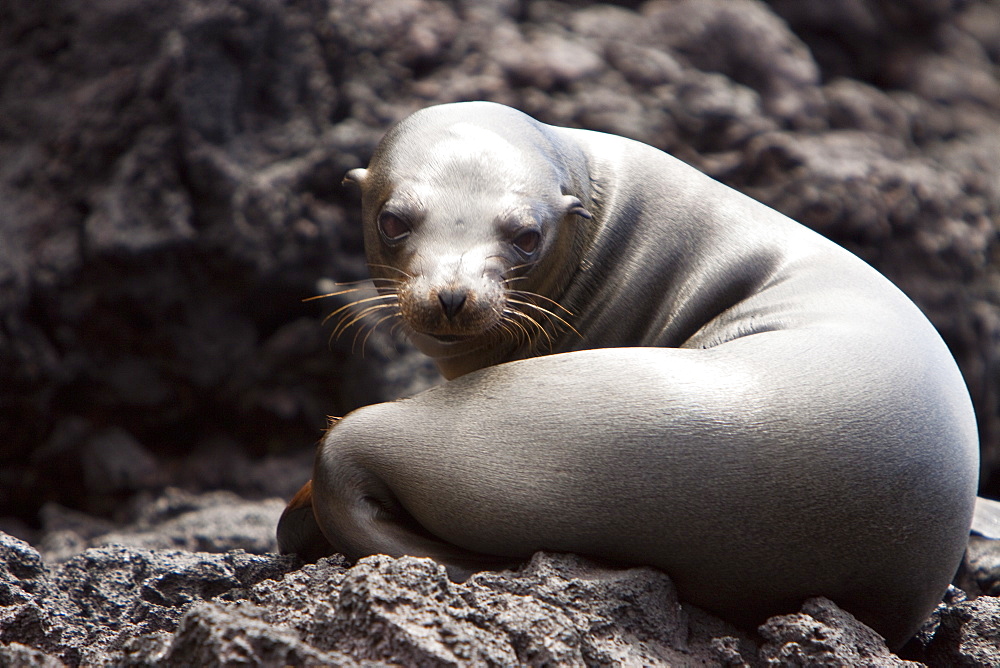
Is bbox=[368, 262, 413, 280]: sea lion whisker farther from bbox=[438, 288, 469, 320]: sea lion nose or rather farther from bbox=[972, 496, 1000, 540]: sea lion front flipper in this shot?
bbox=[972, 496, 1000, 540]: sea lion front flipper

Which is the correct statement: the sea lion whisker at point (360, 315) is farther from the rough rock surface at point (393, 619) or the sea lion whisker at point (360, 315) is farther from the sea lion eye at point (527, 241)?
the rough rock surface at point (393, 619)

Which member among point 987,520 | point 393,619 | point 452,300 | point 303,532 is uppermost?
point 452,300

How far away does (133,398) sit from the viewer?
5293 mm

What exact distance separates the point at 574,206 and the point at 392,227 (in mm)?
546

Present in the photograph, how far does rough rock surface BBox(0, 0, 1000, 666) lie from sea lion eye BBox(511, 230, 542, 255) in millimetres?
1993

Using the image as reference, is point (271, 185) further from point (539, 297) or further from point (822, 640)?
point (822, 640)

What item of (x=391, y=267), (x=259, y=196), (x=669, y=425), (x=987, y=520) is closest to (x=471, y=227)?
(x=391, y=267)

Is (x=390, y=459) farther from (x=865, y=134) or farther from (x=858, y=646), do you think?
(x=865, y=134)

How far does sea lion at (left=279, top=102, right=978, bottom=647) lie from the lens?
2.28m

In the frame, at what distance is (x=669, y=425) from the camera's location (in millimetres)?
2273

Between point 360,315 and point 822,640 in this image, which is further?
point 360,315

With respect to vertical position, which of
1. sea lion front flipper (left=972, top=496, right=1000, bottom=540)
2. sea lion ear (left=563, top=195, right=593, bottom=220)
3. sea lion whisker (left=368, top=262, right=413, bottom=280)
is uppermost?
sea lion ear (left=563, top=195, right=593, bottom=220)

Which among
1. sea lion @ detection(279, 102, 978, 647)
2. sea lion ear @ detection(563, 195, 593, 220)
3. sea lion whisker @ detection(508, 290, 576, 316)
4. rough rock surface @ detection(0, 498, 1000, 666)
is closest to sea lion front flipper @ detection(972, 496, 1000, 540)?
rough rock surface @ detection(0, 498, 1000, 666)

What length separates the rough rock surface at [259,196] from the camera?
4.89m
